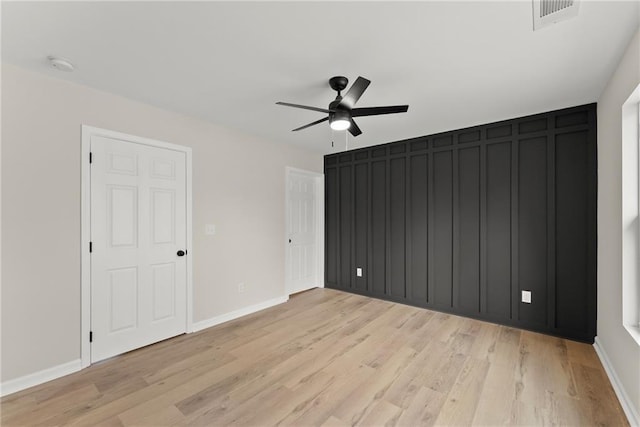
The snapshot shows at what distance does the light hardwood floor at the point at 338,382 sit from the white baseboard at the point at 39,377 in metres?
0.05

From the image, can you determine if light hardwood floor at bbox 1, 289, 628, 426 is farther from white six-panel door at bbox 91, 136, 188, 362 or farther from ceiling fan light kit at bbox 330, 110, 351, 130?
ceiling fan light kit at bbox 330, 110, 351, 130

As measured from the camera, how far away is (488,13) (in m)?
1.62

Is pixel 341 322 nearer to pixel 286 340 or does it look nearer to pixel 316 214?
pixel 286 340

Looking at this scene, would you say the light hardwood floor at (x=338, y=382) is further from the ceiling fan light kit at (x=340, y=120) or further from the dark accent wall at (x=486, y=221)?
the ceiling fan light kit at (x=340, y=120)

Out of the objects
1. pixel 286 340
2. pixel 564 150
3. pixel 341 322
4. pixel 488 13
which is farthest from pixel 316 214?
pixel 488 13

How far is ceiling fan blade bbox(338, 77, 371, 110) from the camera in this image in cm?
199

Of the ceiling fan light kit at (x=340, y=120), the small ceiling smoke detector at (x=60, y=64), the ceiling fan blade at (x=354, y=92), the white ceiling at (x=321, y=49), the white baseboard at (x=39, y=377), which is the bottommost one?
the white baseboard at (x=39, y=377)

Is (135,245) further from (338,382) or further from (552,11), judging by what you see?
(552,11)

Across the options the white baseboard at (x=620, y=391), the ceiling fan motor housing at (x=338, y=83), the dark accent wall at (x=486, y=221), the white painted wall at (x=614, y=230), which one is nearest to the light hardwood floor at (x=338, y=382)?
the white baseboard at (x=620, y=391)

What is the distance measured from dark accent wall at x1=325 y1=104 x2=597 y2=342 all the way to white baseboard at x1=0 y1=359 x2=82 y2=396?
3.59 meters

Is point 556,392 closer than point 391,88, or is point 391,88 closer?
point 556,392

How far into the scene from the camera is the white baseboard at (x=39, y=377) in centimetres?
210

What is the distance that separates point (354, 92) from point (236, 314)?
121 inches

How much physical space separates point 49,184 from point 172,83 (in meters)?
1.30
